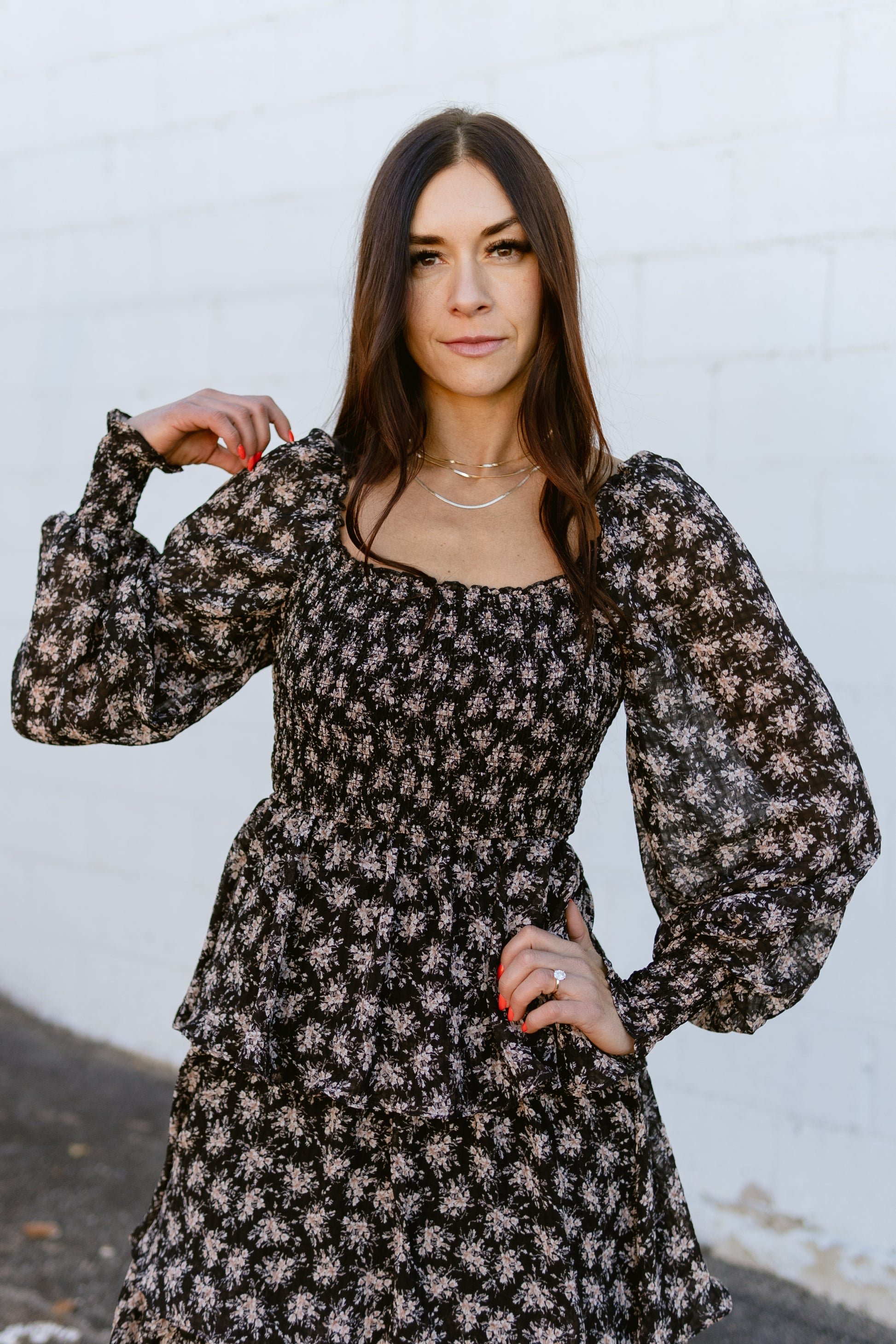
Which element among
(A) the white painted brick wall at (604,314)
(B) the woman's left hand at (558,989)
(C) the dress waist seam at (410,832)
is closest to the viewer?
(B) the woman's left hand at (558,989)

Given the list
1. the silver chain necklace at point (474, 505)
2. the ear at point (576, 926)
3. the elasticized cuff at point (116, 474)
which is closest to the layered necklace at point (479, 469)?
the silver chain necklace at point (474, 505)

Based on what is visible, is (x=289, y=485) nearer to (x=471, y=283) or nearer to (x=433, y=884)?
(x=471, y=283)

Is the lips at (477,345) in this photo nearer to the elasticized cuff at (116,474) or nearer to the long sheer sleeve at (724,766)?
the long sheer sleeve at (724,766)

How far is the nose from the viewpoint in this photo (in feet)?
4.92

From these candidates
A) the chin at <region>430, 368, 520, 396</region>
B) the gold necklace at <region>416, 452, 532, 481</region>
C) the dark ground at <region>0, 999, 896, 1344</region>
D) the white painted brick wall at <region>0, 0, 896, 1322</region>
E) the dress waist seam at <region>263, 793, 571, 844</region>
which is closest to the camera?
the dress waist seam at <region>263, 793, 571, 844</region>

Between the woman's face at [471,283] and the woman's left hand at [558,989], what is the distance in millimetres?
687

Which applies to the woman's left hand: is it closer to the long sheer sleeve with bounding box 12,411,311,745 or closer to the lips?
the long sheer sleeve with bounding box 12,411,311,745

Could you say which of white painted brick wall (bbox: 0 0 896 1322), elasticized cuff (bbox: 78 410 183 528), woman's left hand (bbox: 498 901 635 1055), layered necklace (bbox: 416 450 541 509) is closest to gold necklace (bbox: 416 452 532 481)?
layered necklace (bbox: 416 450 541 509)

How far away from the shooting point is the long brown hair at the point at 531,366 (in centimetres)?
152

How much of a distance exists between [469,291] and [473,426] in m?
0.21

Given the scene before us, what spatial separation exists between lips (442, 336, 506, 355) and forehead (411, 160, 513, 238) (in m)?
0.12

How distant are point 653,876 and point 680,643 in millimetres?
340

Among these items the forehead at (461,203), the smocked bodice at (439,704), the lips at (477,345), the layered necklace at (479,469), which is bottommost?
the smocked bodice at (439,704)

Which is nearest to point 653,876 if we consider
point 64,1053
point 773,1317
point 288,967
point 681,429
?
point 288,967
